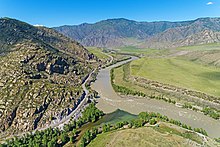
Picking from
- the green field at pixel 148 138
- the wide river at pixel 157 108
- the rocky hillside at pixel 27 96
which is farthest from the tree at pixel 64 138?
the wide river at pixel 157 108

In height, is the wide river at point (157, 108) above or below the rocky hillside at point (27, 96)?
below

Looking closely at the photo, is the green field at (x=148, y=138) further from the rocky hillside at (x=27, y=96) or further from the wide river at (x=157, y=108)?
the rocky hillside at (x=27, y=96)

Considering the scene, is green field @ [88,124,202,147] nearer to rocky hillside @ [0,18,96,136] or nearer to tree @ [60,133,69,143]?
tree @ [60,133,69,143]

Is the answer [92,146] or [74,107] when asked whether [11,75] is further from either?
[92,146]

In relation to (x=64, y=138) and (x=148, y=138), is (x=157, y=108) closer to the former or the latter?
(x=148, y=138)

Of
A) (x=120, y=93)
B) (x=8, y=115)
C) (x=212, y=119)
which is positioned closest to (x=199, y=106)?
(x=212, y=119)

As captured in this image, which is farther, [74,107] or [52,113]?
[74,107]

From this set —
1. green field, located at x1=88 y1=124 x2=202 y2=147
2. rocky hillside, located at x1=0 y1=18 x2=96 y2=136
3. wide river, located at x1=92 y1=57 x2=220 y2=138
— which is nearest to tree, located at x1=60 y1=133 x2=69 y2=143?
green field, located at x1=88 y1=124 x2=202 y2=147
